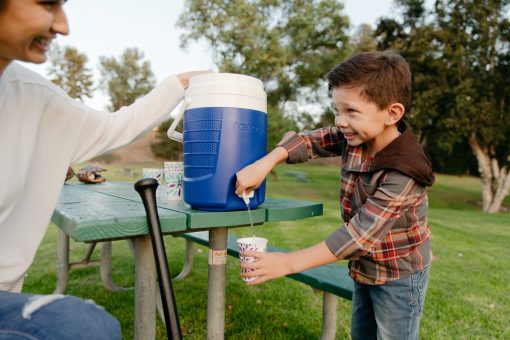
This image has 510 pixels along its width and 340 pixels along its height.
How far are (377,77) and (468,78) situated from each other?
15.3 metres

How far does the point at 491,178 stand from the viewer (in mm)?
15703

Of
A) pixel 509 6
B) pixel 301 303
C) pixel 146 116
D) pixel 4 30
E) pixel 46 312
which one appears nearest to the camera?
pixel 46 312

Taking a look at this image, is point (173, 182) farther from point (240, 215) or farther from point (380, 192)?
point (380, 192)

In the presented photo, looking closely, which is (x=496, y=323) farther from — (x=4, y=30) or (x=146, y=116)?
(x=4, y=30)

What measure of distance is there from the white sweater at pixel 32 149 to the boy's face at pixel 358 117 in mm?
886

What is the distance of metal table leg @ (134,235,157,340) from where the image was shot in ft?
5.28

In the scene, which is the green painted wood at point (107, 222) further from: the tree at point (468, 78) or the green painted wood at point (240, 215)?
the tree at point (468, 78)

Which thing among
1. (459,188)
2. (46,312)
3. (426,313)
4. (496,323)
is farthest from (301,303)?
(459,188)

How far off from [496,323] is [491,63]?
49.3 ft

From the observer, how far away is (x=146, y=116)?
1.62 meters

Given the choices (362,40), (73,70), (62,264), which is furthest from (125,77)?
(62,264)

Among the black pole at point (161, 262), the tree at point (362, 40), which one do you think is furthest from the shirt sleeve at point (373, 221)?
Answer: the tree at point (362, 40)

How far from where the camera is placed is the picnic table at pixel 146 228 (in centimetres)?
134

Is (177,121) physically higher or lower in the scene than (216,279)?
higher
